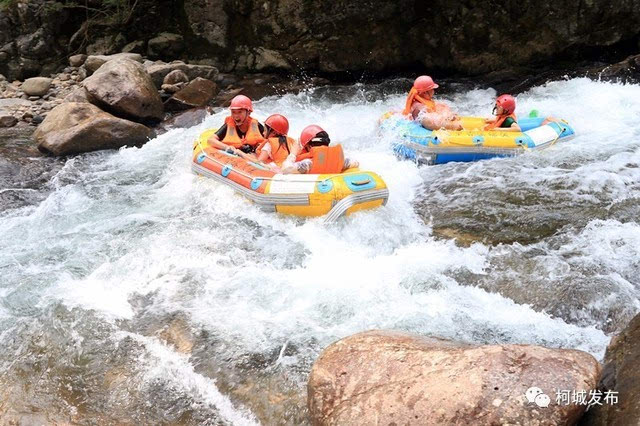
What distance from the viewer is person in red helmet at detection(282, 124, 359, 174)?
6.50 m

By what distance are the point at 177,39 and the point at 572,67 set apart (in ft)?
25.2

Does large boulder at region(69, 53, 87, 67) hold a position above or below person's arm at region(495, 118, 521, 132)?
below

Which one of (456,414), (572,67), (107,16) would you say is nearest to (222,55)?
(107,16)

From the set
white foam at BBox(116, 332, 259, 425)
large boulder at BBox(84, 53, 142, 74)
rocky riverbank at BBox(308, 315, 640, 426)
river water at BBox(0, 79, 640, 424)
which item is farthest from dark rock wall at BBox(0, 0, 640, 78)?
rocky riverbank at BBox(308, 315, 640, 426)

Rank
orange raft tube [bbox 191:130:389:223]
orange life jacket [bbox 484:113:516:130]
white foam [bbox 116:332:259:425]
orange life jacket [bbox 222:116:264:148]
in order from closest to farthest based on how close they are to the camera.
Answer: white foam [bbox 116:332:259:425] < orange raft tube [bbox 191:130:389:223] < orange life jacket [bbox 222:116:264:148] < orange life jacket [bbox 484:113:516:130]

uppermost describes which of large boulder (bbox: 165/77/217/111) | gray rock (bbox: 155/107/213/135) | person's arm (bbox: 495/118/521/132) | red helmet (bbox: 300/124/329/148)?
red helmet (bbox: 300/124/329/148)

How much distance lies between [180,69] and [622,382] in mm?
9894

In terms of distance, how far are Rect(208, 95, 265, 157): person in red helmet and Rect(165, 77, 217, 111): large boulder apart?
3067 mm

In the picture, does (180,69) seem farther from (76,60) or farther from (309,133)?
(309,133)

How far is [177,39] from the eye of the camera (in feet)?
39.2

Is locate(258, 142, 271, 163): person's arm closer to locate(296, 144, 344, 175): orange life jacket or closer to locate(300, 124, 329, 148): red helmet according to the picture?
locate(300, 124, 329, 148): red helmet

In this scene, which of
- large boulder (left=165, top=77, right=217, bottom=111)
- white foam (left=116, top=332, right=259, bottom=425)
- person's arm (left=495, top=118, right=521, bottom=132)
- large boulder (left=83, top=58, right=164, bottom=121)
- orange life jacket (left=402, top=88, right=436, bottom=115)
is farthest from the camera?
large boulder (left=165, top=77, right=217, bottom=111)

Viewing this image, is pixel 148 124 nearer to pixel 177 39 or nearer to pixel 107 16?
pixel 177 39

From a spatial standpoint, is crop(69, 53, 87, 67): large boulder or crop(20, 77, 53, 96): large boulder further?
crop(69, 53, 87, 67): large boulder
